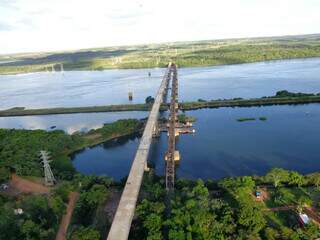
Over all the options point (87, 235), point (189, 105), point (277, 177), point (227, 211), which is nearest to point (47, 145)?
point (87, 235)

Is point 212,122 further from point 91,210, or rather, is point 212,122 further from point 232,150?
point 91,210

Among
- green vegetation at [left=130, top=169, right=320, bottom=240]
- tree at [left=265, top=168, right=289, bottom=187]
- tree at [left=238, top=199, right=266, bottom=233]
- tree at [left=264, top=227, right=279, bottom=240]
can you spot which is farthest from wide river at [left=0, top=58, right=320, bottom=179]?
tree at [left=264, top=227, right=279, bottom=240]

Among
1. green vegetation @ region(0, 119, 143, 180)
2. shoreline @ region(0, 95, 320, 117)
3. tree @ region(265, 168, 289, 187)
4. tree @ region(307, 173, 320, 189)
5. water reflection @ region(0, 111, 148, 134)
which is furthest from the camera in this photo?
shoreline @ region(0, 95, 320, 117)

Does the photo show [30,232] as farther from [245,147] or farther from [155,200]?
[245,147]

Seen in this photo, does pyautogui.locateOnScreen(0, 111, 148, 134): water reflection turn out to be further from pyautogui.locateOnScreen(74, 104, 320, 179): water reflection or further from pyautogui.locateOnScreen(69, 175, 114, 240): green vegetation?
pyautogui.locateOnScreen(69, 175, 114, 240): green vegetation

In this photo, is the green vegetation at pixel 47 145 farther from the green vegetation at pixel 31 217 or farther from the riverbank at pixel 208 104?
the riverbank at pixel 208 104

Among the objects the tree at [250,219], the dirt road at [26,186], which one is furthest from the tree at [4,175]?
the tree at [250,219]
